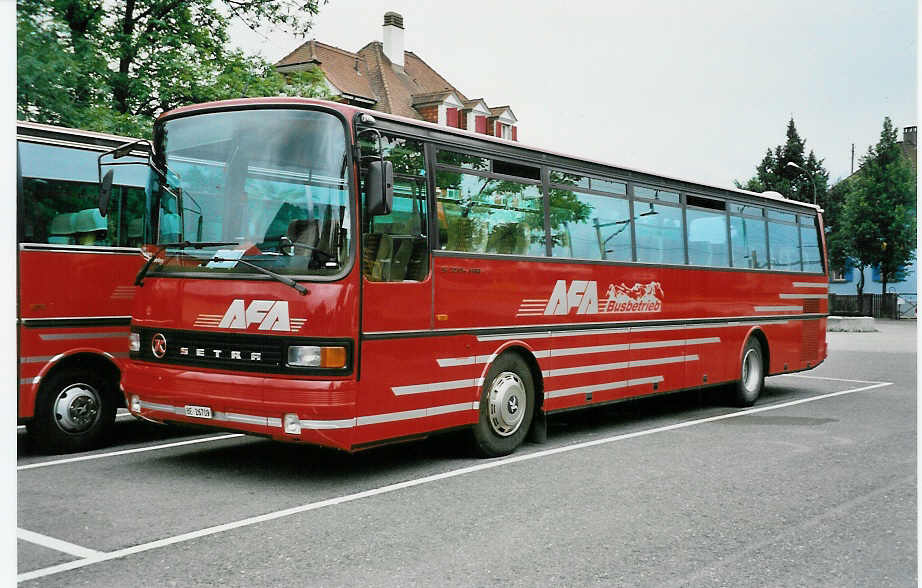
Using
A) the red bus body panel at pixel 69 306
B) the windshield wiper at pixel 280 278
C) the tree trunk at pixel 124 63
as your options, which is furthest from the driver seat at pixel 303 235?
the tree trunk at pixel 124 63

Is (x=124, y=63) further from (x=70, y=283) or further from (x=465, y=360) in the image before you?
(x=465, y=360)

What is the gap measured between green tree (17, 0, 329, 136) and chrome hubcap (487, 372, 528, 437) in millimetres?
5970

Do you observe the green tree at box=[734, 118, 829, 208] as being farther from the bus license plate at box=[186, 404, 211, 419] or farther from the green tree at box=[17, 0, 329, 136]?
the bus license plate at box=[186, 404, 211, 419]

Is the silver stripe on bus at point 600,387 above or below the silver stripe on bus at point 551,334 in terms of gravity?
below

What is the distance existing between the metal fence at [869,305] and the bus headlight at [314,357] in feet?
141

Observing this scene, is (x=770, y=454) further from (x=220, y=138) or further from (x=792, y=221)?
(x=792, y=221)

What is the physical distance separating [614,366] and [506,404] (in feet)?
7.16

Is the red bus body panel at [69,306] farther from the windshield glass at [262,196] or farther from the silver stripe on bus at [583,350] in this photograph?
the silver stripe on bus at [583,350]

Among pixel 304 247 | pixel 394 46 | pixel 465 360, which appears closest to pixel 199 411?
pixel 304 247

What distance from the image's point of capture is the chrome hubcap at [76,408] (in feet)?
28.5

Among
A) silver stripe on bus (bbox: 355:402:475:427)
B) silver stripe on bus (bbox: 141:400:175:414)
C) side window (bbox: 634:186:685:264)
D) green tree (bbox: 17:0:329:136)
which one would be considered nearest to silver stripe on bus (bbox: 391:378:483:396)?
silver stripe on bus (bbox: 355:402:475:427)

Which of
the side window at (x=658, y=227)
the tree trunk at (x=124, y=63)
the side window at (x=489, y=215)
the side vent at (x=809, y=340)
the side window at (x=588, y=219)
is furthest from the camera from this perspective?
the tree trunk at (x=124, y=63)

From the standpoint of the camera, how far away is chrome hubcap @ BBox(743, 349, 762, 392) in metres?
13.5

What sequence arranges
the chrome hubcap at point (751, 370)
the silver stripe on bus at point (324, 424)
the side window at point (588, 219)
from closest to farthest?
the silver stripe on bus at point (324, 424) → the side window at point (588, 219) → the chrome hubcap at point (751, 370)
